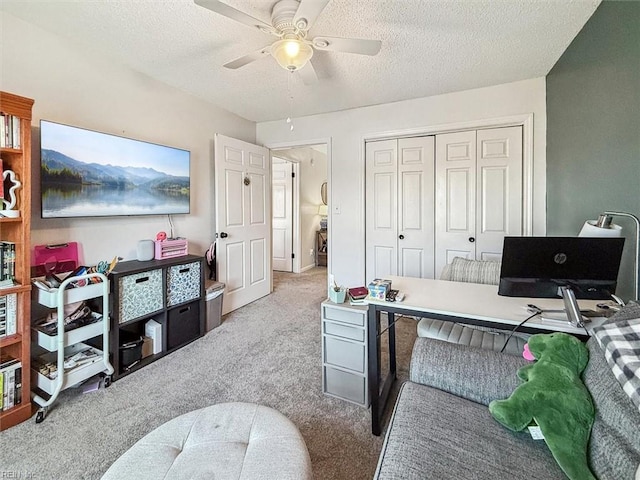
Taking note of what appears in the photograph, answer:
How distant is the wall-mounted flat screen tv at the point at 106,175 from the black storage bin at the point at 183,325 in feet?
2.97

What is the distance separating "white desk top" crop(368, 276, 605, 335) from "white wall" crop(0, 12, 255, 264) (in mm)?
2215

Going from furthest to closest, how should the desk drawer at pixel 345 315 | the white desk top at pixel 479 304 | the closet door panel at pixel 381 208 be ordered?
the closet door panel at pixel 381 208
the desk drawer at pixel 345 315
the white desk top at pixel 479 304

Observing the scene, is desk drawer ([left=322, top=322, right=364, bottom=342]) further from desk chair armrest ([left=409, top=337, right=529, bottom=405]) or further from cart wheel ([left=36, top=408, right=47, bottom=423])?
cart wheel ([left=36, top=408, right=47, bottom=423])

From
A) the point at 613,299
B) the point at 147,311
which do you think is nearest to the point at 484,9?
the point at 613,299

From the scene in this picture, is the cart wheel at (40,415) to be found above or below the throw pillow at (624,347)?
below

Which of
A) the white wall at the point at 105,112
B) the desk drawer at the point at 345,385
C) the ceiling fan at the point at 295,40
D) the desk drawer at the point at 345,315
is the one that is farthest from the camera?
the white wall at the point at 105,112

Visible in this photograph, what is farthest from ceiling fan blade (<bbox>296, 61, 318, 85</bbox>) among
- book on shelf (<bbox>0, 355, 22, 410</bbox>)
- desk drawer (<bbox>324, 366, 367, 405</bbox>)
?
book on shelf (<bbox>0, 355, 22, 410</bbox>)

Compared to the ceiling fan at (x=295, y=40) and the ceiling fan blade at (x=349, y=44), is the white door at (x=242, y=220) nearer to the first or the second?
the ceiling fan at (x=295, y=40)

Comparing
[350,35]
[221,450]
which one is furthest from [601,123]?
[221,450]

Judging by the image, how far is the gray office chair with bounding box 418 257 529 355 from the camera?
65.4 inches

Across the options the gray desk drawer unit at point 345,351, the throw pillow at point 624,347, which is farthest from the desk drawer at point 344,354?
the throw pillow at point 624,347

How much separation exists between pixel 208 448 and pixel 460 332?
148cm

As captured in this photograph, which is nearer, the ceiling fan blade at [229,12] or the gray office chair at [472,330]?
the ceiling fan blade at [229,12]

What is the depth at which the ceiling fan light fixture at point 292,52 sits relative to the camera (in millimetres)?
1726
